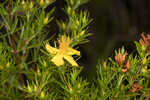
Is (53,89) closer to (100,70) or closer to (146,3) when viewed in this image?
(100,70)

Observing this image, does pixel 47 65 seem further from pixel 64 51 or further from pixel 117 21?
pixel 117 21

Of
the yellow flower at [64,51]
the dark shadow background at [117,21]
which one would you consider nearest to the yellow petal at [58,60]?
the yellow flower at [64,51]

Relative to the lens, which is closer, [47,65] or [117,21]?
[47,65]

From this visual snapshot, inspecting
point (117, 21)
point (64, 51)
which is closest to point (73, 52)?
point (64, 51)

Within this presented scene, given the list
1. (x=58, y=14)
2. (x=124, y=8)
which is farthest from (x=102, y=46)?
(x=58, y=14)

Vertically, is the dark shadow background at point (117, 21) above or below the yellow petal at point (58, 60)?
above

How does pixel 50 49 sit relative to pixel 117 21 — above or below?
below

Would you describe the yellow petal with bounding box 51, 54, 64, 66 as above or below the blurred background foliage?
below

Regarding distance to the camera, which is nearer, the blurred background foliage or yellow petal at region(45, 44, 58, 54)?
yellow petal at region(45, 44, 58, 54)

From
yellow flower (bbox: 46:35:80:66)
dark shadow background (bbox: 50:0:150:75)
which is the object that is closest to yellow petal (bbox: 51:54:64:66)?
yellow flower (bbox: 46:35:80:66)

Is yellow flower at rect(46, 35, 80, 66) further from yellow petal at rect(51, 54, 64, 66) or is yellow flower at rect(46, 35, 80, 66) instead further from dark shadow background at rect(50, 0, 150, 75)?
dark shadow background at rect(50, 0, 150, 75)

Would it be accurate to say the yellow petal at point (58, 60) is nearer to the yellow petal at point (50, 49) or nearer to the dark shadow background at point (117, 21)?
the yellow petal at point (50, 49)
